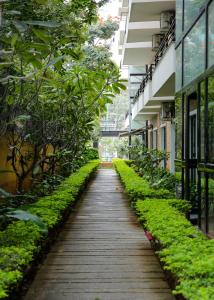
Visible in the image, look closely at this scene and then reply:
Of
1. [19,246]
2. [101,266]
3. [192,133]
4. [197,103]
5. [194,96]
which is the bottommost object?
[101,266]

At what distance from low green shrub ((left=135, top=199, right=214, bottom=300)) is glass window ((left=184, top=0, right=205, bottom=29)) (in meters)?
3.09

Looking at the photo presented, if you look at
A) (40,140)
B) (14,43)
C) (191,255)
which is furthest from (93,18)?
(191,255)

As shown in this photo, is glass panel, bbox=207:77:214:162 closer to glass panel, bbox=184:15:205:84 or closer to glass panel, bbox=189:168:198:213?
glass panel, bbox=184:15:205:84

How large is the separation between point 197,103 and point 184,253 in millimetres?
3535

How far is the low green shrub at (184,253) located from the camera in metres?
3.09

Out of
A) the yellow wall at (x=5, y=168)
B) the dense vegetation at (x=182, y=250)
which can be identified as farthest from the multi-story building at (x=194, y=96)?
the yellow wall at (x=5, y=168)

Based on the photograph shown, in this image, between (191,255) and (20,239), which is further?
(20,239)

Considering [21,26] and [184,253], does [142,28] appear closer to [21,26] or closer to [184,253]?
[21,26]

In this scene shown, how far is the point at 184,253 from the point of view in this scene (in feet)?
13.0

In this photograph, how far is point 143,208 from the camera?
6742 millimetres

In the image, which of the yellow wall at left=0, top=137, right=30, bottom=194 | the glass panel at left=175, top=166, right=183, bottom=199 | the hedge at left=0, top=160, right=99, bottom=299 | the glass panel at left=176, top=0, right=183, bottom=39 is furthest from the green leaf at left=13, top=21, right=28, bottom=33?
the glass panel at left=175, top=166, right=183, bottom=199

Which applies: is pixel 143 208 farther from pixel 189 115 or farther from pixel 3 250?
pixel 3 250

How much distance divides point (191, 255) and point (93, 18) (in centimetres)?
627

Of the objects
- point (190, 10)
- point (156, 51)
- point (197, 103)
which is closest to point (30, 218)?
point (197, 103)
